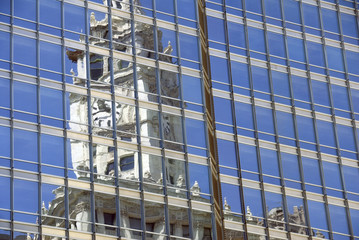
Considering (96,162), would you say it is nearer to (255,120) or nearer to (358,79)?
(255,120)

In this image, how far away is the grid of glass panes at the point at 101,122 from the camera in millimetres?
61375

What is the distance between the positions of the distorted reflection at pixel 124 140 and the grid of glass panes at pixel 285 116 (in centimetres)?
321

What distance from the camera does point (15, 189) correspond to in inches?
2367

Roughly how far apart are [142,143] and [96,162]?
3.60 metres

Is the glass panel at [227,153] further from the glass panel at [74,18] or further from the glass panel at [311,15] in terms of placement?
the glass panel at [311,15]

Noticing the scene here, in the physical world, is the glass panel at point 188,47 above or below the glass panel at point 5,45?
above

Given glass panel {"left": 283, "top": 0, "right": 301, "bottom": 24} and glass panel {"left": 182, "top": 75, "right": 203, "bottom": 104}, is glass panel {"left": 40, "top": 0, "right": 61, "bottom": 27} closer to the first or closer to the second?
glass panel {"left": 182, "top": 75, "right": 203, "bottom": 104}

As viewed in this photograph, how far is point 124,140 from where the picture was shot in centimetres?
6531

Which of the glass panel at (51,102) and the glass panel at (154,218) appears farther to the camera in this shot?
the glass panel at (154,218)

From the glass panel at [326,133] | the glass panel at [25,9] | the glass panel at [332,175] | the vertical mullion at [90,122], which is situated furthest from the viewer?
the glass panel at [326,133]

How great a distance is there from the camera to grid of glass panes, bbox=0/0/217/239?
2416 inches

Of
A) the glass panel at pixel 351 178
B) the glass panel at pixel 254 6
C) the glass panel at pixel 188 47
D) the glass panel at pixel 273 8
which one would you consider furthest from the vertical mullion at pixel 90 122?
the glass panel at pixel 351 178

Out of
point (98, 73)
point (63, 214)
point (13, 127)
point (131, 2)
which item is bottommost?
point (63, 214)

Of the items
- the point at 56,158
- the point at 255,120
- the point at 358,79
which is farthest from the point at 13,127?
the point at 358,79
